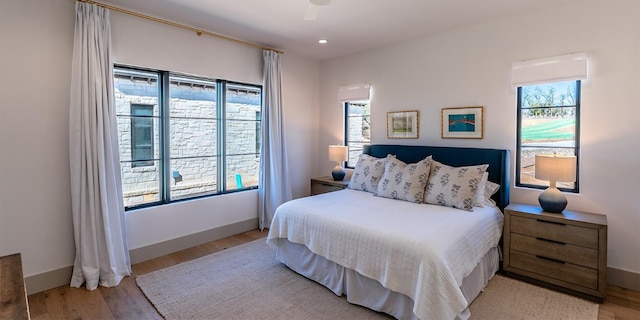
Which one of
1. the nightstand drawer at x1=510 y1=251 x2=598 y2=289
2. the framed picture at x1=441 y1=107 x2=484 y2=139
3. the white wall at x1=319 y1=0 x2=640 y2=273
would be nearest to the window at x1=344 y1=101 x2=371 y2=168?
the white wall at x1=319 y1=0 x2=640 y2=273

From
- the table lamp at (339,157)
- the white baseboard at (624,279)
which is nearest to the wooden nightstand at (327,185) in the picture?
the table lamp at (339,157)

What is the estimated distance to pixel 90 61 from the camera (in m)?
2.73

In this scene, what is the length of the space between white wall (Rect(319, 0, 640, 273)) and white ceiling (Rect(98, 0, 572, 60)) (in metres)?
0.20

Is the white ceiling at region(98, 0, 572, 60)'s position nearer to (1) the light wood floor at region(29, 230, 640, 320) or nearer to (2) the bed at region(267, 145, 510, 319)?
(2) the bed at region(267, 145, 510, 319)

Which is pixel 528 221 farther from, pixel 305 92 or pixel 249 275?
pixel 305 92

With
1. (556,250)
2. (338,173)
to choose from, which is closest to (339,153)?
(338,173)

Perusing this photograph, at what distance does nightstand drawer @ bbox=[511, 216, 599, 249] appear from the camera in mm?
2457

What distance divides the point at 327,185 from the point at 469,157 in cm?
188

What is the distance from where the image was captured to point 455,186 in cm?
298

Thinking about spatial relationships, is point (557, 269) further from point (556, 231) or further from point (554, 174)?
point (554, 174)

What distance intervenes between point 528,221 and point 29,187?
4.39 m

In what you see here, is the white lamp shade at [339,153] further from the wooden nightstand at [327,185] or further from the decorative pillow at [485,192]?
the decorative pillow at [485,192]

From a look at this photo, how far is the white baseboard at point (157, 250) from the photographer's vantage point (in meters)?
2.64

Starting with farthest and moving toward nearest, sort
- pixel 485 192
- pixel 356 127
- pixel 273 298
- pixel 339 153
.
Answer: pixel 356 127 < pixel 339 153 < pixel 485 192 < pixel 273 298
